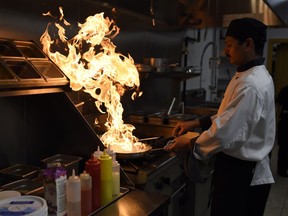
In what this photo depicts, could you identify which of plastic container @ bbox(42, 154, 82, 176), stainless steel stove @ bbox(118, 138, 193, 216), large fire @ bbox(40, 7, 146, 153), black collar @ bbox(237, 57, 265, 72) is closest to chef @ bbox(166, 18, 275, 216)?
black collar @ bbox(237, 57, 265, 72)

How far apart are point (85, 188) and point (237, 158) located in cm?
89

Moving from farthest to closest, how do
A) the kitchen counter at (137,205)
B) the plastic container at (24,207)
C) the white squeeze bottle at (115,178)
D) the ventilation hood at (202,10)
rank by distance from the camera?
the ventilation hood at (202,10), the white squeeze bottle at (115,178), the kitchen counter at (137,205), the plastic container at (24,207)

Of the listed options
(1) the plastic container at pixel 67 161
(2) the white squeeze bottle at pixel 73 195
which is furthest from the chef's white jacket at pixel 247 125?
(2) the white squeeze bottle at pixel 73 195

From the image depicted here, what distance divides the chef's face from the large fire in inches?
26.1

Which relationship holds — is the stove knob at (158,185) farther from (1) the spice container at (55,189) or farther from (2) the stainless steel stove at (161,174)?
(1) the spice container at (55,189)

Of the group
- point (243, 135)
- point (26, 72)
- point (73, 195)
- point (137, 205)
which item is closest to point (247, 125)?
point (243, 135)

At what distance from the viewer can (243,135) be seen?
5.24 ft

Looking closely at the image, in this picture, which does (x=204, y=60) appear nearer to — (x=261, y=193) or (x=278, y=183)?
(x=278, y=183)

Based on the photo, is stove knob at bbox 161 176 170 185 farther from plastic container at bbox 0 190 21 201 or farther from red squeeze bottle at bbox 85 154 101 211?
plastic container at bbox 0 190 21 201

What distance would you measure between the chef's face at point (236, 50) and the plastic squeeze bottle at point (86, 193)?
1.05m

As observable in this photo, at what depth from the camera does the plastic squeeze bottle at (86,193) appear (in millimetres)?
1172

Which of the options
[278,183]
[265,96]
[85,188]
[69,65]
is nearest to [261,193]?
[265,96]

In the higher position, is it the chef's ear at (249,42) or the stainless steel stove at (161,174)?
the chef's ear at (249,42)

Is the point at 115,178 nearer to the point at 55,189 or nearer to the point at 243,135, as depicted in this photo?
the point at 55,189
